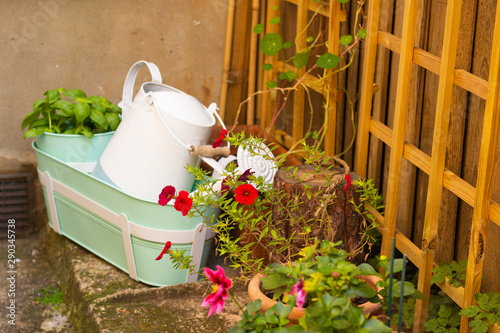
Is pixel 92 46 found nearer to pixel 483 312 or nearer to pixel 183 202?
pixel 183 202

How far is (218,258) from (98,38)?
1384mm

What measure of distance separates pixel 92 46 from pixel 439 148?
211 centimetres

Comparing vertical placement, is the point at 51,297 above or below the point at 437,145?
below

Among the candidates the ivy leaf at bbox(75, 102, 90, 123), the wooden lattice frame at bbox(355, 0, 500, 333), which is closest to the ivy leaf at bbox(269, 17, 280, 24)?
the wooden lattice frame at bbox(355, 0, 500, 333)

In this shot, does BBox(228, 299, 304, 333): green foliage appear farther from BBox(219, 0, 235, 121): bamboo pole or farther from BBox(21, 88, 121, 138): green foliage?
BBox(219, 0, 235, 121): bamboo pole

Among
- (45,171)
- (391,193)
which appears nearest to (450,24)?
(391,193)

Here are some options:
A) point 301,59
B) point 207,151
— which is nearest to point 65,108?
point 207,151

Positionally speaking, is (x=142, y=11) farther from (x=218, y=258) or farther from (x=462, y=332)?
(x=462, y=332)

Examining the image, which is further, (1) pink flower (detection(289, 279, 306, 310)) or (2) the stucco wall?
(2) the stucco wall

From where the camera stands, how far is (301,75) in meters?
2.92

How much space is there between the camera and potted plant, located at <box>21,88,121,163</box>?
2803 mm

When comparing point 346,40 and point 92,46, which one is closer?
point 346,40

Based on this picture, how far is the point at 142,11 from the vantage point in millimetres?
3348

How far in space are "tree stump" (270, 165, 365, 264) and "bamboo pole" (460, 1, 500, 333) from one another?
405mm
